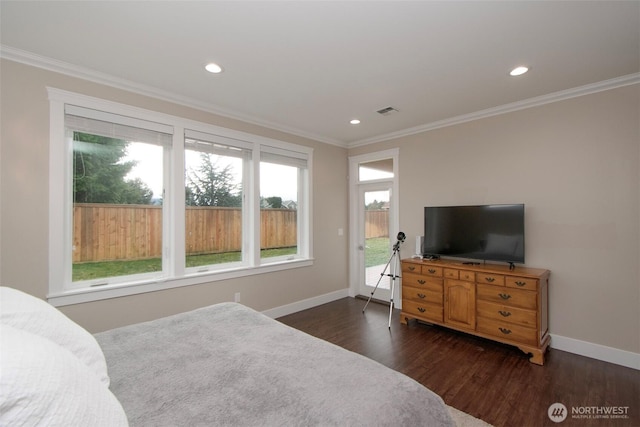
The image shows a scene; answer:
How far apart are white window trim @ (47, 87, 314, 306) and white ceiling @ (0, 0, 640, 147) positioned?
27 cm

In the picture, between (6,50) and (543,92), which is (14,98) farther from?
(543,92)

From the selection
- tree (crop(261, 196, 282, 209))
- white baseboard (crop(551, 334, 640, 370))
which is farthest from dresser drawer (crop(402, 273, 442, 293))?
tree (crop(261, 196, 282, 209))

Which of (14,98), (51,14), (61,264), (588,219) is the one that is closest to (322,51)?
(51,14)

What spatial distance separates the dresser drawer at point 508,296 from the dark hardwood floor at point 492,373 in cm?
54

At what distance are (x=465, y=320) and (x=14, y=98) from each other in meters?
4.74

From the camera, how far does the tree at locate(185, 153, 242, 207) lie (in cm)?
336

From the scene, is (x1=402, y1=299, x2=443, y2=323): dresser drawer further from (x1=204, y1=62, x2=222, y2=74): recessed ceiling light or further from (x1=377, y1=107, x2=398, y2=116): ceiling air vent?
(x1=204, y1=62, x2=222, y2=74): recessed ceiling light

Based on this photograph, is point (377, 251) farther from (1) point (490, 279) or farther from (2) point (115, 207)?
(2) point (115, 207)

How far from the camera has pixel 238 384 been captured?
4.05 ft

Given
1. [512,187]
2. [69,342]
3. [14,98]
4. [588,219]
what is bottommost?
[69,342]

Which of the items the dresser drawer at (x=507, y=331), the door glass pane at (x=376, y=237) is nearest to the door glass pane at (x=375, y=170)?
the door glass pane at (x=376, y=237)

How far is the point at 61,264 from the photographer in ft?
8.12

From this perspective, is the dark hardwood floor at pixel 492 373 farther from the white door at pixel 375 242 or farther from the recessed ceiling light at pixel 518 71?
the recessed ceiling light at pixel 518 71

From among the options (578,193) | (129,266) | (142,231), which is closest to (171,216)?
(142,231)
